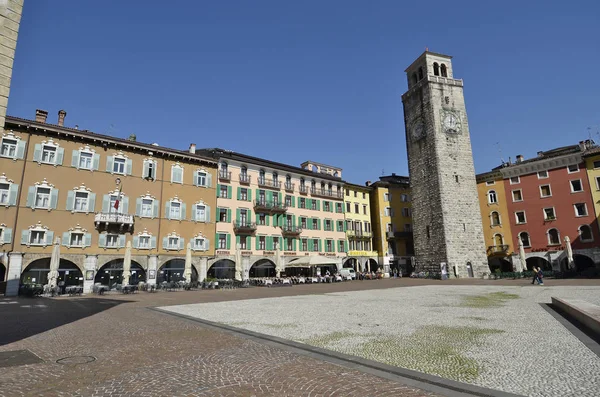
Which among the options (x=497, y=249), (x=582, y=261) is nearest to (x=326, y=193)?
(x=497, y=249)

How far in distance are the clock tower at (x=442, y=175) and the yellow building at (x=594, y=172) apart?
10937 millimetres

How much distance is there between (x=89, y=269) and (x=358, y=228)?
105 ft

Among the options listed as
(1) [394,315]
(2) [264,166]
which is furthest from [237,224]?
(1) [394,315]

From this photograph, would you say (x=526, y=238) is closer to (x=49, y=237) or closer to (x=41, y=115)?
(x=49, y=237)

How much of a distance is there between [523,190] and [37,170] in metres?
49.0

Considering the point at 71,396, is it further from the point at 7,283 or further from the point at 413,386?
the point at 7,283

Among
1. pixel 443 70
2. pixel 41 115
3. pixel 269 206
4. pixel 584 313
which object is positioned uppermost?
pixel 443 70

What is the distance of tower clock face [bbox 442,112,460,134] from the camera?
145 ft

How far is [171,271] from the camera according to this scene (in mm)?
32125

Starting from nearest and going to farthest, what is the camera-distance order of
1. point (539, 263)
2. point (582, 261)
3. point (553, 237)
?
point (582, 261)
point (553, 237)
point (539, 263)

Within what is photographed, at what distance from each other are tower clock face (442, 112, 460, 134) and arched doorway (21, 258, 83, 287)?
136ft

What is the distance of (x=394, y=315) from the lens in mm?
11781

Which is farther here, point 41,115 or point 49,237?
point 41,115

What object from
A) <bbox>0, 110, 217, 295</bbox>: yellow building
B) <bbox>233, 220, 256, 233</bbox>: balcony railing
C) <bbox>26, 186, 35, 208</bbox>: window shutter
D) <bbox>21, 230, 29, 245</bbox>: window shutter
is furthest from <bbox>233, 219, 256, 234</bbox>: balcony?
<bbox>21, 230, 29, 245</bbox>: window shutter
